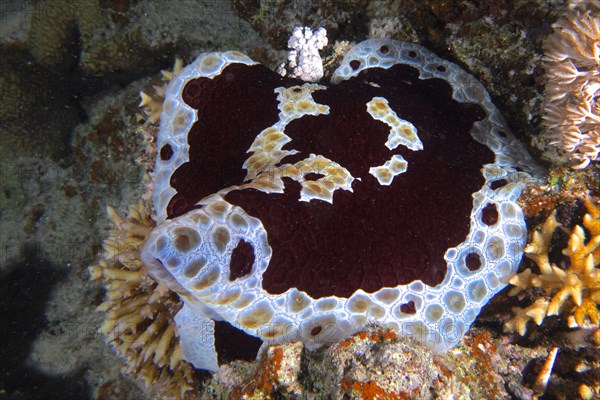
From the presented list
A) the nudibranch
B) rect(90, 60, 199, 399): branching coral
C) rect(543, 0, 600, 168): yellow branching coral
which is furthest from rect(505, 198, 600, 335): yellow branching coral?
rect(90, 60, 199, 399): branching coral

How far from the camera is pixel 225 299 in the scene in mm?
2389

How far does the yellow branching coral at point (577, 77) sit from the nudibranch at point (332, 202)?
48cm

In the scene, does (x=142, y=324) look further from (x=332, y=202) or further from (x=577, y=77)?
(x=577, y=77)

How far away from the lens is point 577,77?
2758mm

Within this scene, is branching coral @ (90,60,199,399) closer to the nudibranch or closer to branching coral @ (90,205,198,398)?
branching coral @ (90,205,198,398)

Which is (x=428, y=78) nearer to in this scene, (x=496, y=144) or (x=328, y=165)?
(x=496, y=144)

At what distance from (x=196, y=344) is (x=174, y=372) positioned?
2.37 ft

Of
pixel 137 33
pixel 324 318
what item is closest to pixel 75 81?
pixel 137 33

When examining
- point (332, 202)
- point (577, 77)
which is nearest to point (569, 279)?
point (577, 77)

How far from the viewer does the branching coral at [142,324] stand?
3463mm

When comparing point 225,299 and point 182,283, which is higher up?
point 182,283

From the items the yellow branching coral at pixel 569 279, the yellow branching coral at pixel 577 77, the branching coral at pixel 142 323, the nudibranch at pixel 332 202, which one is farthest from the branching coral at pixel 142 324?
the yellow branching coral at pixel 577 77

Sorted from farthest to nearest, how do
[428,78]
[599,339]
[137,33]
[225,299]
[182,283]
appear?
1. [137,33]
2. [428,78]
3. [599,339]
4. [225,299]
5. [182,283]

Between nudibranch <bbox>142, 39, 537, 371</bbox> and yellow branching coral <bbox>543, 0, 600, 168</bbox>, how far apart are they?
0.48m
